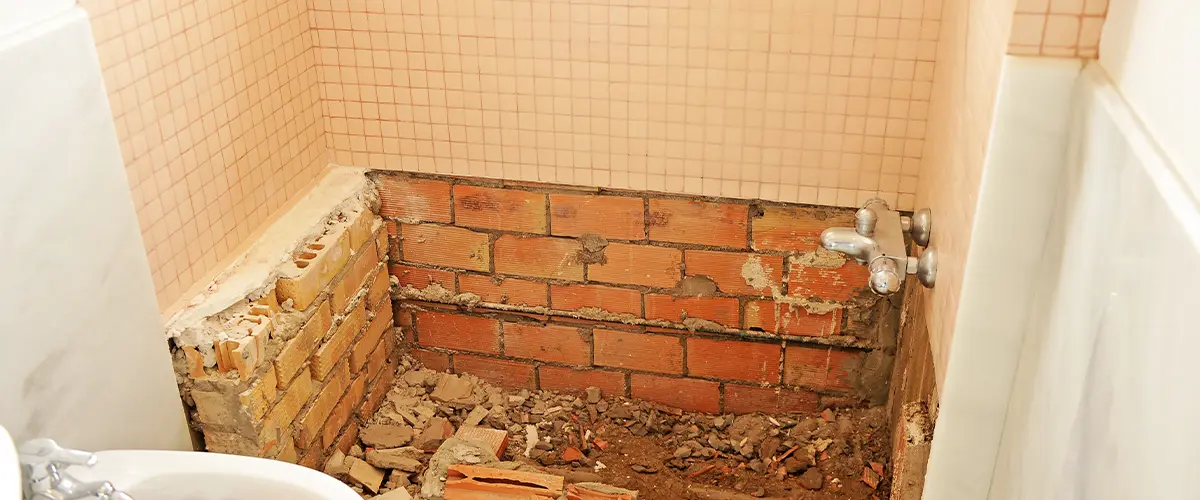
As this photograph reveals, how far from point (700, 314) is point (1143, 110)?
1.63 metres

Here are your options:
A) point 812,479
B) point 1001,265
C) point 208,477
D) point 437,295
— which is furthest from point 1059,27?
point 437,295

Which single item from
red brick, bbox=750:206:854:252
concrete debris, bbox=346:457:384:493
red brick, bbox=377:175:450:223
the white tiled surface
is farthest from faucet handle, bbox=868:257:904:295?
concrete debris, bbox=346:457:384:493

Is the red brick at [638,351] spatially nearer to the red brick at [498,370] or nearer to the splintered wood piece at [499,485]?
the red brick at [498,370]

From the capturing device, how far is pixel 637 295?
2404mm

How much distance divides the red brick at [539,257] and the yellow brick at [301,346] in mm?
464

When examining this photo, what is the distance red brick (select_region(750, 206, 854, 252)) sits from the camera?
219 centimetres

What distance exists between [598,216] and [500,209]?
248 millimetres

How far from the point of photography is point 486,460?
2.25 m

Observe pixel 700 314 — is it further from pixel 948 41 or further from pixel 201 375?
Result: pixel 201 375

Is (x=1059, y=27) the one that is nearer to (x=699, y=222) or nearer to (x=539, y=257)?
(x=699, y=222)

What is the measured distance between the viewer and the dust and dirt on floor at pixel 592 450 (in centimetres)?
219

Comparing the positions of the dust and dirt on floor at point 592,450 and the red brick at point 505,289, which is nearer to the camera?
the dust and dirt on floor at point 592,450

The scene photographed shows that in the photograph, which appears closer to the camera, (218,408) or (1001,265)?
(1001,265)

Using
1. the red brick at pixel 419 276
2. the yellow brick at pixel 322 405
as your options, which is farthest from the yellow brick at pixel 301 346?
the red brick at pixel 419 276
